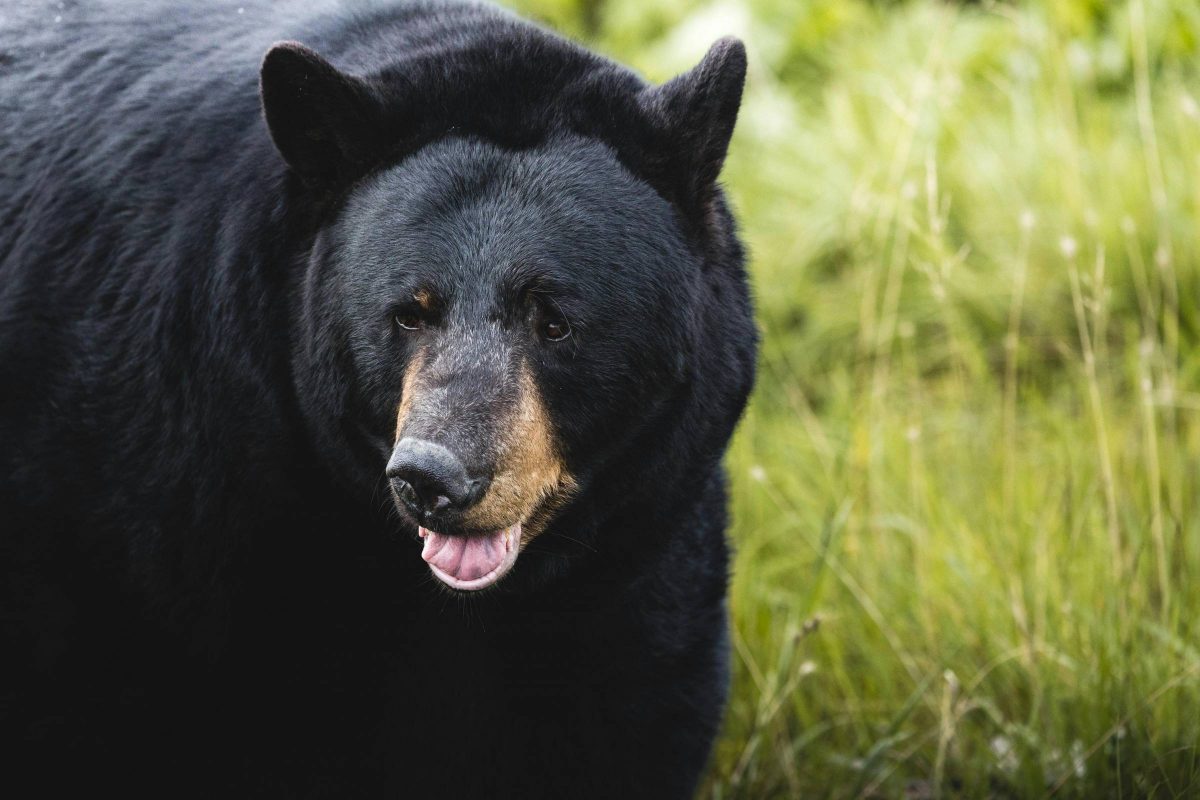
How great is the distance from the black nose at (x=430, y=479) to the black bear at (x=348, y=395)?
0.19 meters

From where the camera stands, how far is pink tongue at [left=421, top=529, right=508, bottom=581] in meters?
2.69

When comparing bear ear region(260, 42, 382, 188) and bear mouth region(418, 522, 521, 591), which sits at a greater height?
bear ear region(260, 42, 382, 188)

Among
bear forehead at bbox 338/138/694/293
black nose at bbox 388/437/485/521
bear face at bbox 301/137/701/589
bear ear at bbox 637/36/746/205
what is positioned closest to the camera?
black nose at bbox 388/437/485/521

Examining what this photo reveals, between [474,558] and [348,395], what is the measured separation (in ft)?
1.25

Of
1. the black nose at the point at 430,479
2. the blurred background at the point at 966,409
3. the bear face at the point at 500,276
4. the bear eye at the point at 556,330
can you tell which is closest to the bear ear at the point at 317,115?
the bear face at the point at 500,276

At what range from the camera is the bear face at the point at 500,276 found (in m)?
2.63

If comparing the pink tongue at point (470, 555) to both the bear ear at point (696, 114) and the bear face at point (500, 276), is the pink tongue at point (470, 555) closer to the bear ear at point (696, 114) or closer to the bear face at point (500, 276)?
the bear face at point (500, 276)

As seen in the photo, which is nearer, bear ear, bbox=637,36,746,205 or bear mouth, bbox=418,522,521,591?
bear mouth, bbox=418,522,521,591

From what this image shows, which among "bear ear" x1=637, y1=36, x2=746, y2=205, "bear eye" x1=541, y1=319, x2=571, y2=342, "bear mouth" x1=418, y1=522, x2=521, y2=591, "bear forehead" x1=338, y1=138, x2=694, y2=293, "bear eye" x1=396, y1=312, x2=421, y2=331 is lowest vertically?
"bear mouth" x1=418, y1=522, x2=521, y2=591

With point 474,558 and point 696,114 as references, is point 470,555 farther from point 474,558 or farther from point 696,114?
point 696,114

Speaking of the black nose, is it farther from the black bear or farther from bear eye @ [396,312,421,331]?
bear eye @ [396,312,421,331]

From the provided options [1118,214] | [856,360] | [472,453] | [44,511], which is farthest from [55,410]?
[1118,214]

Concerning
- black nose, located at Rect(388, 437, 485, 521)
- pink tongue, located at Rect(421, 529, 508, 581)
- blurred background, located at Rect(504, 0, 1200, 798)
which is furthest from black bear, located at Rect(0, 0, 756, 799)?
blurred background, located at Rect(504, 0, 1200, 798)

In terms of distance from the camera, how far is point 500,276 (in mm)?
2682
